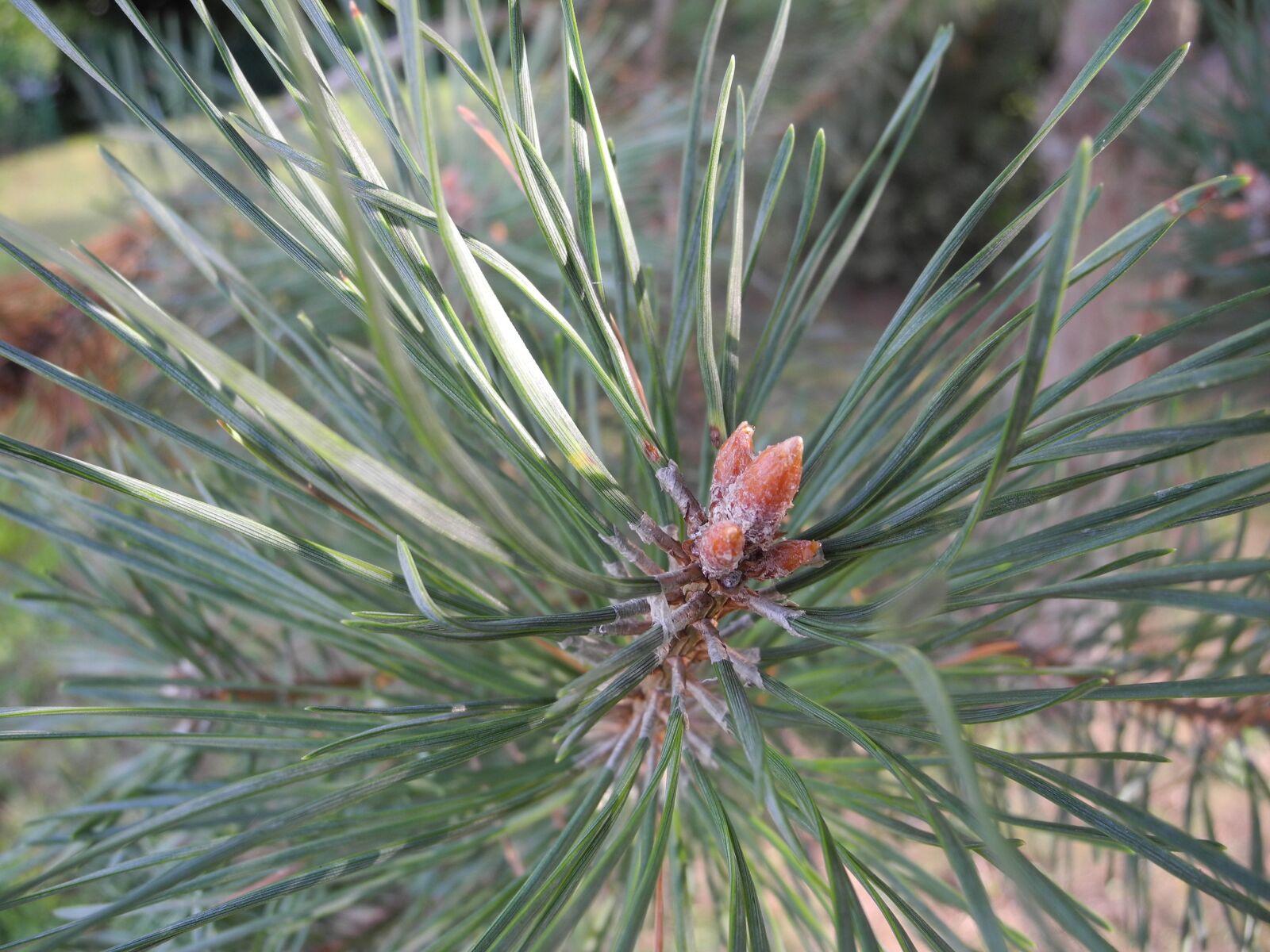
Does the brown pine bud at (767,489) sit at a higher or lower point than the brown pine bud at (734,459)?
lower

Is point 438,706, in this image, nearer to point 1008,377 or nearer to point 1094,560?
point 1008,377

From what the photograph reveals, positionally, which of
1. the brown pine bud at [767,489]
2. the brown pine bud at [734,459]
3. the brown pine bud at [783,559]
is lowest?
the brown pine bud at [783,559]

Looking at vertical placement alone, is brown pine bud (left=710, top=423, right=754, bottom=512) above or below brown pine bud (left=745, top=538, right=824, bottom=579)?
above

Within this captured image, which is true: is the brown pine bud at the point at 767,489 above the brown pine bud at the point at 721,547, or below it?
above

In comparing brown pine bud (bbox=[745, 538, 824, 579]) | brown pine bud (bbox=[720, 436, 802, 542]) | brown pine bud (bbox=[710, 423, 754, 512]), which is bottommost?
brown pine bud (bbox=[745, 538, 824, 579])

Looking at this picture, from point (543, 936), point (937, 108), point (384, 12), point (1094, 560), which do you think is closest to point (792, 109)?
point (384, 12)
